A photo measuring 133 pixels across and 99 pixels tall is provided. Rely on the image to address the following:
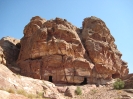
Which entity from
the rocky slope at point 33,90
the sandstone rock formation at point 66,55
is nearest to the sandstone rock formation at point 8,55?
the sandstone rock formation at point 66,55

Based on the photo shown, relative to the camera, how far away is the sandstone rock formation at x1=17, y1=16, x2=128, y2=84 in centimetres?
3388

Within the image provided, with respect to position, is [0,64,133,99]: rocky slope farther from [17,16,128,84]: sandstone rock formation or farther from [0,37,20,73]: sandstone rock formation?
[0,37,20,73]: sandstone rock formation

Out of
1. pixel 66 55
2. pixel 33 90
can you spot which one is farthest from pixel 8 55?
pixel 33 90

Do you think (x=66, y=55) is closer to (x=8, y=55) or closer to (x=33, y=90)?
(x=8, y=55)

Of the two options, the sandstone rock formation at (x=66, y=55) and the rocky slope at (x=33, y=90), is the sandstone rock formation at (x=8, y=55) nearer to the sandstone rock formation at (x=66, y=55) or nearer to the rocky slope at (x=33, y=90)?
the sandstone rock formation at (x=66, y=55)

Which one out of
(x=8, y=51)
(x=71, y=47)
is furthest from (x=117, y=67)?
(x=8, y=51)

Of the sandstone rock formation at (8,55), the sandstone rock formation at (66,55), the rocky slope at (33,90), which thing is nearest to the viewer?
the rocky slope at (33,90)

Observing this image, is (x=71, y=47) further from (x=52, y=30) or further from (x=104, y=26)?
(x=104, y=26)

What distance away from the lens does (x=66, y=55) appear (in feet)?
115

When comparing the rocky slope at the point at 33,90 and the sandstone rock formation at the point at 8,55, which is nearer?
the rocky slope at the point at 33,90

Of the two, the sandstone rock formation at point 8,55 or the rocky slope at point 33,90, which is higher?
the sandstone rock formation at point 8,55

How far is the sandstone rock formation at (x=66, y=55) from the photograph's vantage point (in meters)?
33.9

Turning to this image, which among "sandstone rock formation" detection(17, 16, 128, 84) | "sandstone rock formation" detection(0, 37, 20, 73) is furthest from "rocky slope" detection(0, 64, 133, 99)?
"sandstone rock formation" detection(0, 37, 20, 73)

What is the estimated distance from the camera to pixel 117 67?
139ft
